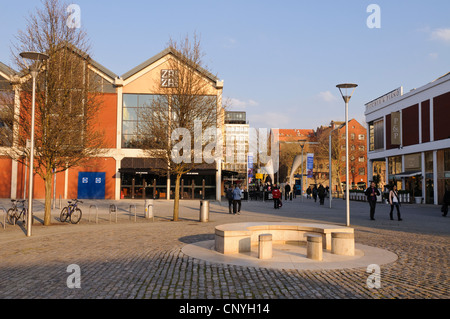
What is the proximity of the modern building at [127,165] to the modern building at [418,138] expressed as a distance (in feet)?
64.2

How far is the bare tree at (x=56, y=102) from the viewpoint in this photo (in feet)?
48.1

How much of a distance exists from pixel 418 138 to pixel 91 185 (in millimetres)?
31876

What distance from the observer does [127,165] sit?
34.3 meters

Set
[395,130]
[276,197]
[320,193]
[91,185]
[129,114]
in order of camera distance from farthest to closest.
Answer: [395,130] → [129,114] → [91,185] → [320,193] → [276,197]

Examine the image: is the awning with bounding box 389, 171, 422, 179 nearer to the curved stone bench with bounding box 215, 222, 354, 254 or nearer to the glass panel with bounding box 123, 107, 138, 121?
the glass panel with bounding box 123, 107, 138, 121

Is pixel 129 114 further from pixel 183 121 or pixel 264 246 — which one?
pixel 264 246

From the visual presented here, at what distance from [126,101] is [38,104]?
829 inches

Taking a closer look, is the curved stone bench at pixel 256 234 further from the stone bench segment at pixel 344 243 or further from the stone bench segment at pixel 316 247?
the stone bench segment at pixel 316 247

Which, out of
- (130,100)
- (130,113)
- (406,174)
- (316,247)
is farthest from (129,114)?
(316,247)

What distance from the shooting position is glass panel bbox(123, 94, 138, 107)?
→ 35.3 metres

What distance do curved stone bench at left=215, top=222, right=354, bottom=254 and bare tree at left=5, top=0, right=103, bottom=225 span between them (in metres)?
8.50

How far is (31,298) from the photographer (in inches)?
208

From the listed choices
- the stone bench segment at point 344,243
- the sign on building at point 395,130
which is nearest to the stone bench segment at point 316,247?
the stone bench segment at point 344,243
